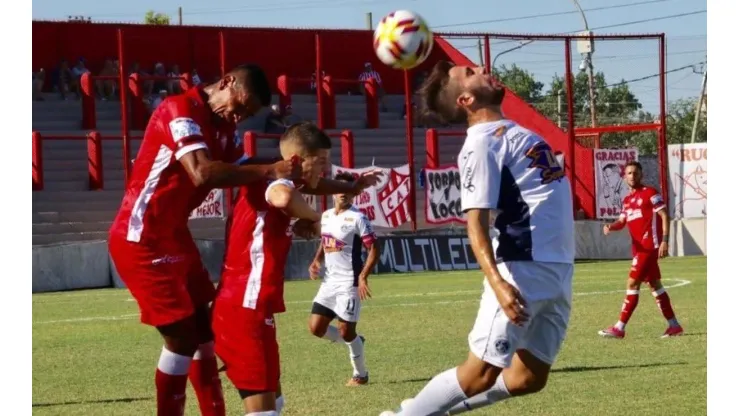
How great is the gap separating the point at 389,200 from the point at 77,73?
10.5 m

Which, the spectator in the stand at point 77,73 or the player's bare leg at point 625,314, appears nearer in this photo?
the player's bare leg at point 625,314

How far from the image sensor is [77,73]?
36250 millimetres

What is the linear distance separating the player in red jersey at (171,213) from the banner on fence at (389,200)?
875 inches

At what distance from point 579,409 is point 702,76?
121 feet

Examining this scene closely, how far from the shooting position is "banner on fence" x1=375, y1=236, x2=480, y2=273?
29.4 meters

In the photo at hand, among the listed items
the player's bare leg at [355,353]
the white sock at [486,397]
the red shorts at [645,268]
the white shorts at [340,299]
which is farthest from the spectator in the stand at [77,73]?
the white sock at [486,397]

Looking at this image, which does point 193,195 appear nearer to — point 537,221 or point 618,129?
point 537,221

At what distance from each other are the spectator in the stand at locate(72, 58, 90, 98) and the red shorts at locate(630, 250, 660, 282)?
23.2 m

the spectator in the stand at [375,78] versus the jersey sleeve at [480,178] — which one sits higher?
the spectator in the stand at [375,78]

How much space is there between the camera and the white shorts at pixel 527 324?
6730 mm

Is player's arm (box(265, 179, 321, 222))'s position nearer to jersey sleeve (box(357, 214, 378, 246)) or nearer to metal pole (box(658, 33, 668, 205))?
jersey sleeve (box(357, 214, 378, 246))

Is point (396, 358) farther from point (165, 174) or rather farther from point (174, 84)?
point (174, 84)

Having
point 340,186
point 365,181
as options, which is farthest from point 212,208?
point 340,186

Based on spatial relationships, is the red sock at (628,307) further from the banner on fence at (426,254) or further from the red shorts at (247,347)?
the banner on fence at (426,254)
